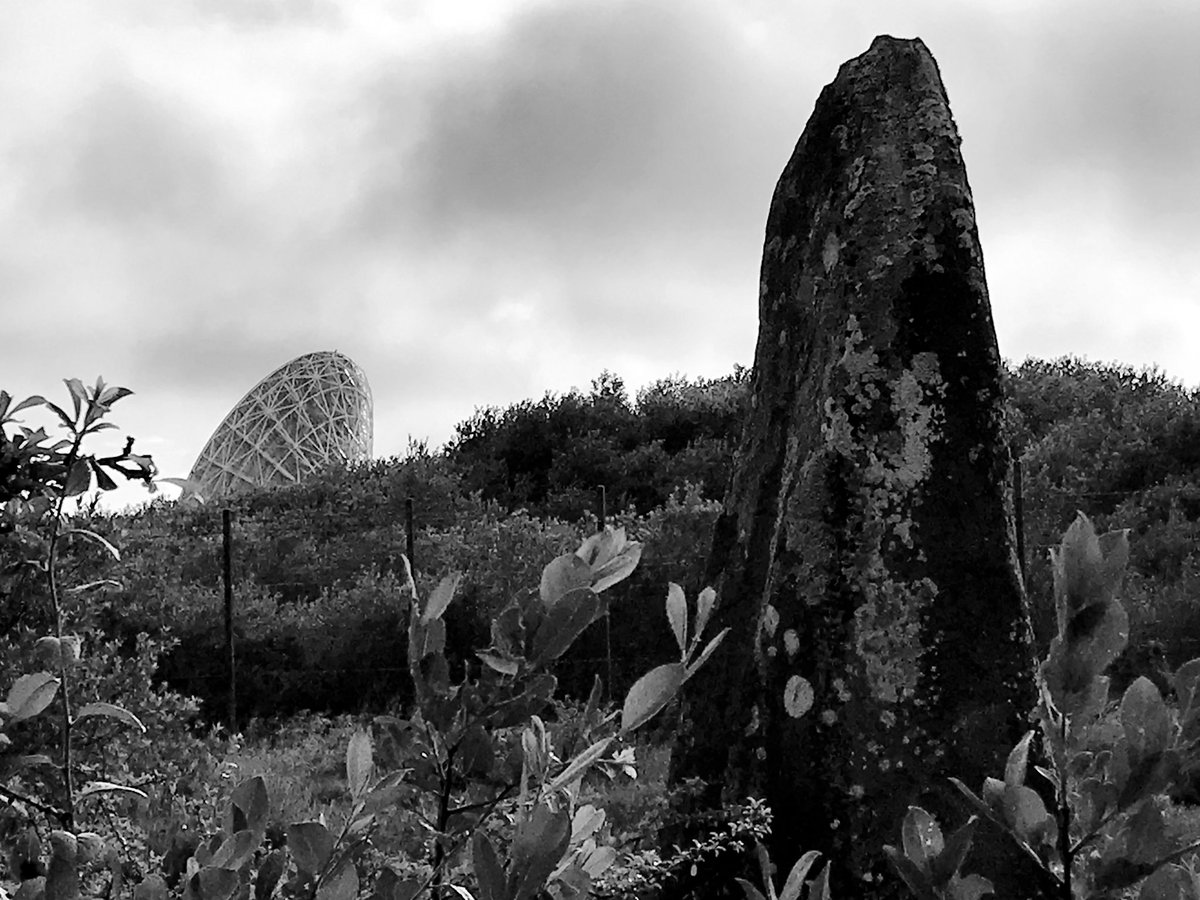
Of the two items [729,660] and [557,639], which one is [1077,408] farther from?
[557,639]

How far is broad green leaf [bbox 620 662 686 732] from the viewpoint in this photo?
905 millimetres

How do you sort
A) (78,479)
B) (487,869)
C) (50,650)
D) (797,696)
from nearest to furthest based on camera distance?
(487,869)
(50,650)
(78,479)
(797,696)

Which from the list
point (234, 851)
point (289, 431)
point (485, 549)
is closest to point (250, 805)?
point (234, 851)

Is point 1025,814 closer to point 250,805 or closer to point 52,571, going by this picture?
point 250,805

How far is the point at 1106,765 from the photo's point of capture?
96 centimetres

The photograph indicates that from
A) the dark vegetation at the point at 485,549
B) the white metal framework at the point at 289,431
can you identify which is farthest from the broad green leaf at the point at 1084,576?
the white metal framework at the point at 289,431

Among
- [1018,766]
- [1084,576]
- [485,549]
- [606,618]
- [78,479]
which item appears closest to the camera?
[1084,576]

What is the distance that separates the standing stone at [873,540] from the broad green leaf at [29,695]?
2381mm

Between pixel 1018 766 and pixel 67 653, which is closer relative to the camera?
pixel 1018 766

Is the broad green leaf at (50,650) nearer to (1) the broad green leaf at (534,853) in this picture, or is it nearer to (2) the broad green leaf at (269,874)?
(2) the broad green leaf at (269,874)

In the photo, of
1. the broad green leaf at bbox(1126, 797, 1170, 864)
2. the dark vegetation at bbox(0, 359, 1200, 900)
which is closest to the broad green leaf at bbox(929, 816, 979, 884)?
the broad green leaf at bbox(1126, 797, 1170, 864)

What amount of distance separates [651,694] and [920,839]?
10.2 inches

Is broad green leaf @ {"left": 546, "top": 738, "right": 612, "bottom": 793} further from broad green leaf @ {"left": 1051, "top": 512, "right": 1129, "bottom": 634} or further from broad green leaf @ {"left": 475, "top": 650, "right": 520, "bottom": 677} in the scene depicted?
broad green leaf @ {"left": 1051, "top": 512, "right": 1129, "bottom": 634}

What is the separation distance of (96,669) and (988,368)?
318 centimetres
